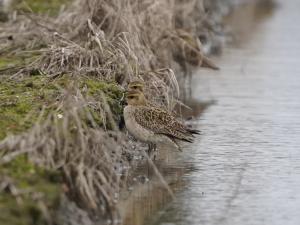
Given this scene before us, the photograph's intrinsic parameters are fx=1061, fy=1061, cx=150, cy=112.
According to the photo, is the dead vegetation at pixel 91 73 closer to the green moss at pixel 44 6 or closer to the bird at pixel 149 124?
the bird at pixel 149 124

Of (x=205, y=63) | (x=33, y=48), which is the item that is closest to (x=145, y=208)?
(x=33, y=48)

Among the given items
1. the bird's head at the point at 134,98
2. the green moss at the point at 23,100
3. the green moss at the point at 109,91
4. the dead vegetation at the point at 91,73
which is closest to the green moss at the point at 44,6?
the dead vegetation at the point at 91,73

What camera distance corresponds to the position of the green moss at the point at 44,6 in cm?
1493

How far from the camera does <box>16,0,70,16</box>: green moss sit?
14928 millimetres

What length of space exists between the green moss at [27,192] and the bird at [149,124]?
221 centimetres

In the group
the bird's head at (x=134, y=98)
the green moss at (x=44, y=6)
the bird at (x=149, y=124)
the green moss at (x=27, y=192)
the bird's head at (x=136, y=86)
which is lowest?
the green moss at (x=44, y=6)

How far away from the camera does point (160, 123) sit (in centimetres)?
957

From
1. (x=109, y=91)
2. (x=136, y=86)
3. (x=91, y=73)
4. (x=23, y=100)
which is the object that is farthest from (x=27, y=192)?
(x=91, y=73)

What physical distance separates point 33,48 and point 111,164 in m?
4.70

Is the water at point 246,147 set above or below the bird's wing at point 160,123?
below

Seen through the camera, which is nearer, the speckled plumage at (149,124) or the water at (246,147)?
the water at (246,147)

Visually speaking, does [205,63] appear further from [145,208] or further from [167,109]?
[145,208]

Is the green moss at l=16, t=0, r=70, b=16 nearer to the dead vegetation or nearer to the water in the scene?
the dead vegetation

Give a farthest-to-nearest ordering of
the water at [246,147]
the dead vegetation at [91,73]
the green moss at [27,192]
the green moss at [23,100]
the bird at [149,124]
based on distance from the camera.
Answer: the bird at [149,124] → the green moss at [23,100] → the water at [246,147] → the dead vegetation at [91,73] → the green moss at [27,192]
